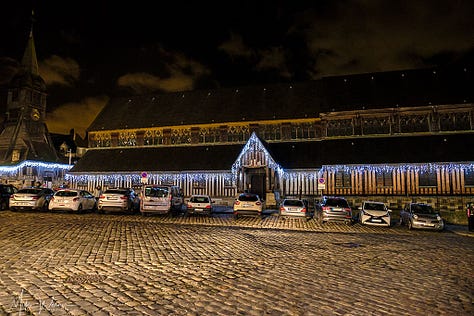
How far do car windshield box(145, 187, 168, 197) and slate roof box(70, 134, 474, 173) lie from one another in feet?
34.2

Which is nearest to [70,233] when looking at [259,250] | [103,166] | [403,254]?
[259,250]

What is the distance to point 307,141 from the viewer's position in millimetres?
32719

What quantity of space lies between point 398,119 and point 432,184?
21.5 ft

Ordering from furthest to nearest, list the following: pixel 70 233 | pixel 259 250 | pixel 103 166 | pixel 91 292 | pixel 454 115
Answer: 1. pixel 103 166
2. pixel 454 115
3. pixel 70 233
4. pixel 259 250
5. pixel 91 292

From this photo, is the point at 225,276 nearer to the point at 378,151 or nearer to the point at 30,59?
the point at 378,151

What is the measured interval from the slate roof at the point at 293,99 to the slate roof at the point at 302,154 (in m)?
3.03

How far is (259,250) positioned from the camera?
35.0 ft

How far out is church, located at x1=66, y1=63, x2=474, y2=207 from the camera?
27359 millimetres

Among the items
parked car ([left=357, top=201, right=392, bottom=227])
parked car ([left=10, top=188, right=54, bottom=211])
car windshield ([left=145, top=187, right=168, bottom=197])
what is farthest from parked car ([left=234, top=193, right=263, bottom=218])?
parked car ([left=10, top=188, right=54, bottom=211])

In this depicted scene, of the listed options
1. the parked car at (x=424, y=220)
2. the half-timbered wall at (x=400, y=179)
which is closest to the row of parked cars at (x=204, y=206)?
the parked car at (x=424, y=220)

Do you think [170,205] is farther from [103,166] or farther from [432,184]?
[432,184]

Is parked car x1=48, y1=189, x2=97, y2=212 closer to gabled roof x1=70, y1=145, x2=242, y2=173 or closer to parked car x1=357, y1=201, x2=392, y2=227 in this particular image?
gabled roof x1=70, y1=145, x2=242, y2=173

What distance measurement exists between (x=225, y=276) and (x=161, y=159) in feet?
91.1

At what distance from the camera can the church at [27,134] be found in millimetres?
49406
